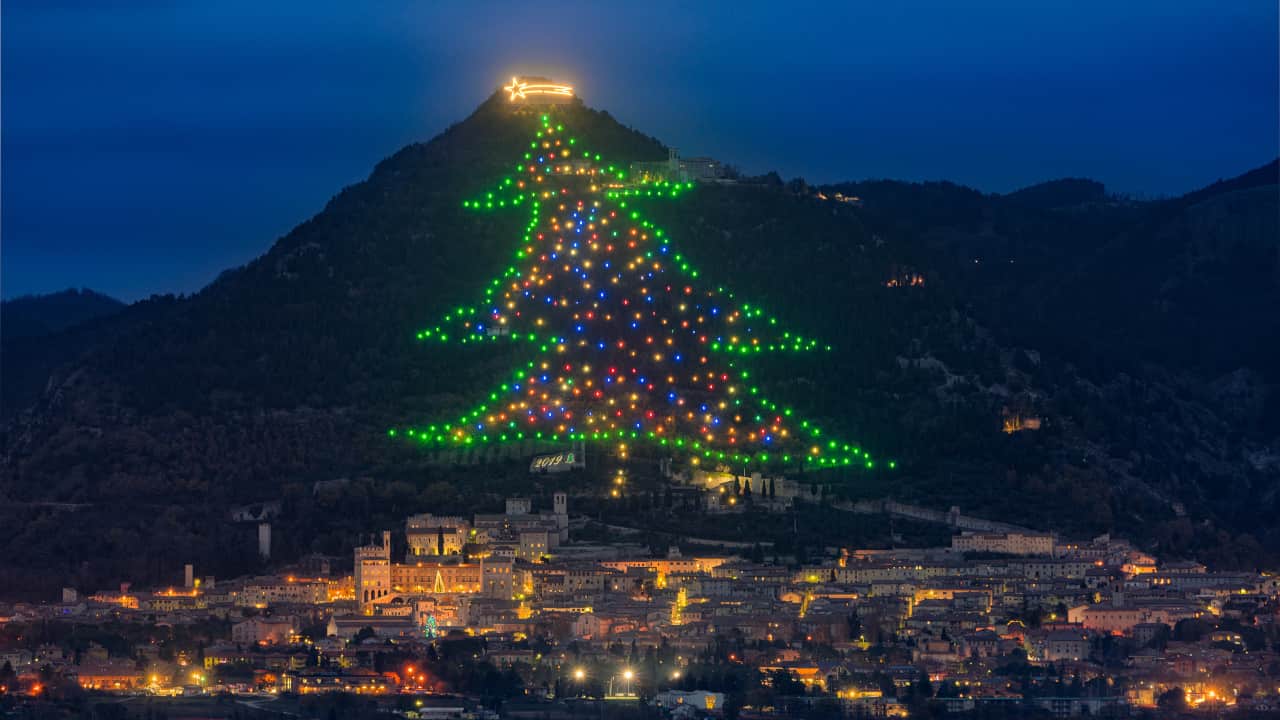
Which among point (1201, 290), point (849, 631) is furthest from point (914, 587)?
point (1201, 290)

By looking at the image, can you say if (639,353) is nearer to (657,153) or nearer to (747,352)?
(747,352)

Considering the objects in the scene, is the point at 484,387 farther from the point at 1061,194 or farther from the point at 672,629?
the point at 1061,194

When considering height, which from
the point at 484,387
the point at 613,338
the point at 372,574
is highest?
the point at 613,338

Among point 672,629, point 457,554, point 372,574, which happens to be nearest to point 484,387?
point 457,554

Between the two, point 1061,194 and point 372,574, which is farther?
point 1061,194

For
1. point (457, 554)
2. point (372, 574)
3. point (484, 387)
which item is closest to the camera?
point (372, 574)

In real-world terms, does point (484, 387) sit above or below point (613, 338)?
below
